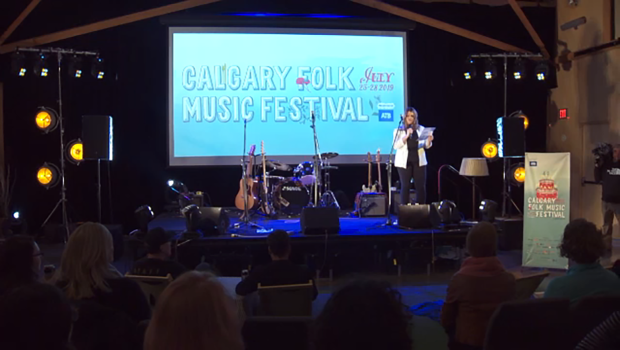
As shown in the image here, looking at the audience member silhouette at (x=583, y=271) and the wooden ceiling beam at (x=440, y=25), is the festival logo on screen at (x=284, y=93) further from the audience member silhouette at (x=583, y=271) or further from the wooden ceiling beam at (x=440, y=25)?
the audience member silhouette at (x=583, y=271)

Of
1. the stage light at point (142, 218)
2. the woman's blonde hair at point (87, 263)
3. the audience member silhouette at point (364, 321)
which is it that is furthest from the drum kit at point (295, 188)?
the audience member silhouette at point (364, 321)

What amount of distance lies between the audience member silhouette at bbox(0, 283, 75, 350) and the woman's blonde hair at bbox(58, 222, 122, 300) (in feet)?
3.73

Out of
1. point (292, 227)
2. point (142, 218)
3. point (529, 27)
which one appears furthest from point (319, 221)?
point (529, 27)

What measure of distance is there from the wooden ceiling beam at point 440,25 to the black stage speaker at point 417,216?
4.19m

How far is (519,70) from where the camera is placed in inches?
384

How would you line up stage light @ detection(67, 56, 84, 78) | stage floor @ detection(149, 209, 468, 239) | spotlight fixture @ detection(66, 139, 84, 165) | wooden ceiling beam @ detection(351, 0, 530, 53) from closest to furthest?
stage floor @ detection(149, 209, 468, 239), stage light @ detection(67, 56, 84, 78), spotlight fixture @ detection(66, 139, 84, 165), wooden ceiling beam @ detection(351, 0, 530, 53)

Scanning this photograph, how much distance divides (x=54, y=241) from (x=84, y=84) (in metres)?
2.62

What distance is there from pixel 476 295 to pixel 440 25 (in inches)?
312

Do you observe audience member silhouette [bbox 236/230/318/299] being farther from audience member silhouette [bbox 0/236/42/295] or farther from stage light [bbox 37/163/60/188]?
stage light [bbox 37/163/60/188]

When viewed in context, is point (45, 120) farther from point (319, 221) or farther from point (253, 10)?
point (319, 221)

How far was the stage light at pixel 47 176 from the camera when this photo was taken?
28.6 feet

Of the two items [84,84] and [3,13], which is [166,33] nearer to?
[84,84]

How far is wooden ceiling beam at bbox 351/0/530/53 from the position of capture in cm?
980

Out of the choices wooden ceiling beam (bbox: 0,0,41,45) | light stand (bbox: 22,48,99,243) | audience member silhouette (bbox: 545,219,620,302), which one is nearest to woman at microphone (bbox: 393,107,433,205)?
audience member silhouette (bbox: 545,219,620,302)
